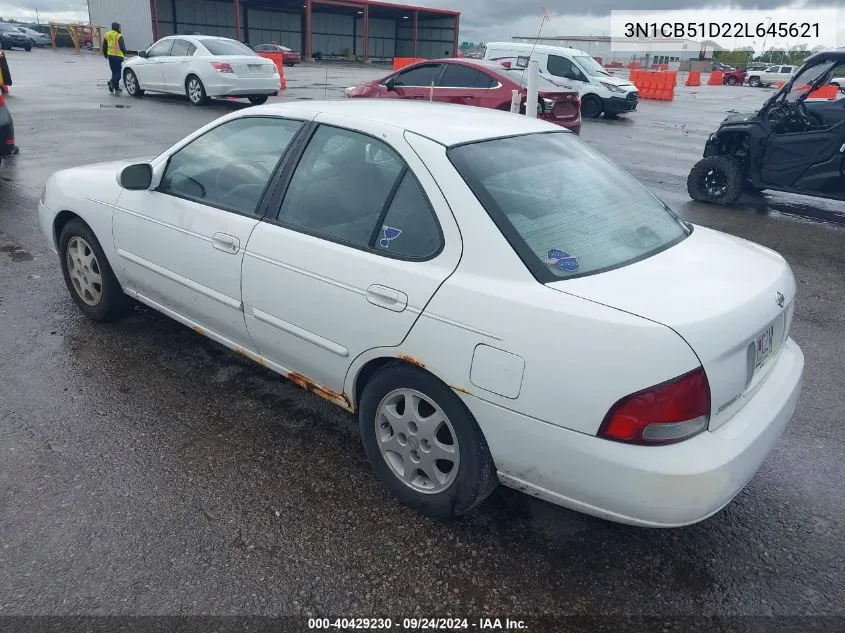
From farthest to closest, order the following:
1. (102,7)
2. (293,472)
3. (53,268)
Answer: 1. (102,7)
2. (53,268)
3. (293,472)

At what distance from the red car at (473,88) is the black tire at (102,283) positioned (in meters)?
8.21

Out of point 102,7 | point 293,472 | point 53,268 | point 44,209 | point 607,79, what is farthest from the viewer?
point 102,7

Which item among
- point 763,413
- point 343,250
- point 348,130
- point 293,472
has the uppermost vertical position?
point 348,130

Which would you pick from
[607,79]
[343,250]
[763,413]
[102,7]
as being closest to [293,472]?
[343,250]

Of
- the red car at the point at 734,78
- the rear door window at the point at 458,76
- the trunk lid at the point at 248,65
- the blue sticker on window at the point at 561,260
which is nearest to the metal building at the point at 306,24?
the red car at the point at 734,78

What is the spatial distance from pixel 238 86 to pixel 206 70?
81 centimetres

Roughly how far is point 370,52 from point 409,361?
54.8 m

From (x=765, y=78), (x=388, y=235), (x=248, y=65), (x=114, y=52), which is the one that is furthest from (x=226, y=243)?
(x=765, y=78)

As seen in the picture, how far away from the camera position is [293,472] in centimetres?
299

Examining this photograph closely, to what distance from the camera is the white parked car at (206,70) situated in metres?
15.3

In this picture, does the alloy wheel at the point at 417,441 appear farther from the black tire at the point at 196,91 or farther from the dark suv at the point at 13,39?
the dark suv at the point at 13,39

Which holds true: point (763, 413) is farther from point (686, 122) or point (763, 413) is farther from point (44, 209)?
point (686, 122)

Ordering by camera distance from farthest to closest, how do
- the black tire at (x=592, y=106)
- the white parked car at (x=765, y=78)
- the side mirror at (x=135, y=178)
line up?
the white parked car at (x=765, y=78) → the black tire at (x=592, y=106) → the side mirror at (x=135, y=178)

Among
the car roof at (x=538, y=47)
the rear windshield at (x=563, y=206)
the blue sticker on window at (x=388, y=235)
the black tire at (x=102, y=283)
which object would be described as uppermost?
the car roof at (x=538, y=47)
